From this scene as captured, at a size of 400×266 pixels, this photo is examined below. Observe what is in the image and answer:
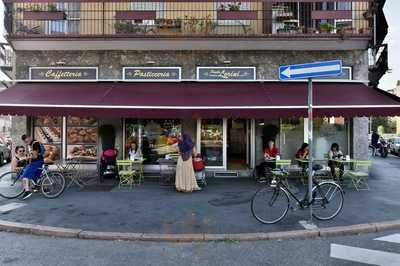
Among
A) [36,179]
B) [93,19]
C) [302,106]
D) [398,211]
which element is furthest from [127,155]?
[398,211]

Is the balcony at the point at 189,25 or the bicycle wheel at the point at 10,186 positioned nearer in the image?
the bicycle wheel at the point at 10,186

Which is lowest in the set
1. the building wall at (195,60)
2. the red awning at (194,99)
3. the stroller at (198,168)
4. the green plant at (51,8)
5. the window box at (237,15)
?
the stroller at (198,168)

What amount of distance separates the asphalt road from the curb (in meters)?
0.15

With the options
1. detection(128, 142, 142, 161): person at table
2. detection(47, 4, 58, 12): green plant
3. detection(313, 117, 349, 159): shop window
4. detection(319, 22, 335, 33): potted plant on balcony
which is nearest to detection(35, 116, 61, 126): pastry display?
detection(128, 142, 142, 161): person at table

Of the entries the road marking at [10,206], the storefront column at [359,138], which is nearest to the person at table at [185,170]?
the road marking at [10,206]

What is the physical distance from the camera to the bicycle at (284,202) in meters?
7.70

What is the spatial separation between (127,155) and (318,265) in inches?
367

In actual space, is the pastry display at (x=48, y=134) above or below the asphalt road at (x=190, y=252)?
above

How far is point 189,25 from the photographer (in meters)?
13.3

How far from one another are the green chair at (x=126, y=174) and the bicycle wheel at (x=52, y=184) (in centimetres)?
181

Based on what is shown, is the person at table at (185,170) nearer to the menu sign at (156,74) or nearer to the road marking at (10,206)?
the menu sign at (156,74)

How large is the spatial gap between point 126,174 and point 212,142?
3.64 m

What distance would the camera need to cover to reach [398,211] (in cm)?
859

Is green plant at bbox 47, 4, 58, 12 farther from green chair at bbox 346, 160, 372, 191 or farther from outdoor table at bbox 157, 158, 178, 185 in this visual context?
green chair at bbox 346, 160, 372, 191
